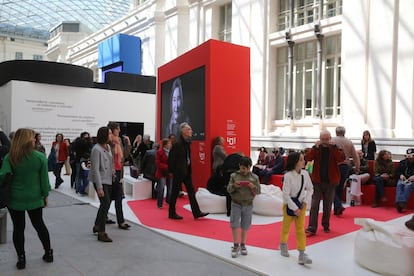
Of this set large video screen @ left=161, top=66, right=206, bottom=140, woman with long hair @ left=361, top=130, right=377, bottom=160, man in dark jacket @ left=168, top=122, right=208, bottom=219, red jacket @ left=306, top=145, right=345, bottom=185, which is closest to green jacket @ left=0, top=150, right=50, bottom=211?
man in dark jacket @ left=168, top=122, right=208, bottom=219

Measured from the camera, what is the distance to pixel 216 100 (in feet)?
28.2

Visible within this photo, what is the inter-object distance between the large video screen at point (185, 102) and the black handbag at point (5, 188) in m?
5.25

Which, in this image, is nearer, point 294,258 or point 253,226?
point 294,258

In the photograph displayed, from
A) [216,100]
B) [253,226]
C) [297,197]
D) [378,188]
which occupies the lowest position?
[253,226]

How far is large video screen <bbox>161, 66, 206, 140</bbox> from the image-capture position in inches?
355

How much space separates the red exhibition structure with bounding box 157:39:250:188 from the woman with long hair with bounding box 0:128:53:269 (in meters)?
4.74

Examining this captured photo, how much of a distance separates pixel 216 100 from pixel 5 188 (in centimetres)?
545

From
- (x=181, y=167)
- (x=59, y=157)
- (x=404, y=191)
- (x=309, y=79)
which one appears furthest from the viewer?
(x=309, y=79)

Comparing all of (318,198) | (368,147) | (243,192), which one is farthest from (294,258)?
(368,147)

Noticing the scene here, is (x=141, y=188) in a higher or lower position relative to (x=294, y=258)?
higher

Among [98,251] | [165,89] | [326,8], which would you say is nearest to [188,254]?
[98,251]

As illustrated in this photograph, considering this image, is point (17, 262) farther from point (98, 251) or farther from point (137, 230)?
point (137, 230)

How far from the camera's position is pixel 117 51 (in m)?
26.8

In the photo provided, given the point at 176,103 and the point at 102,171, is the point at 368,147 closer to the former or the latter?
the point at 176,103
